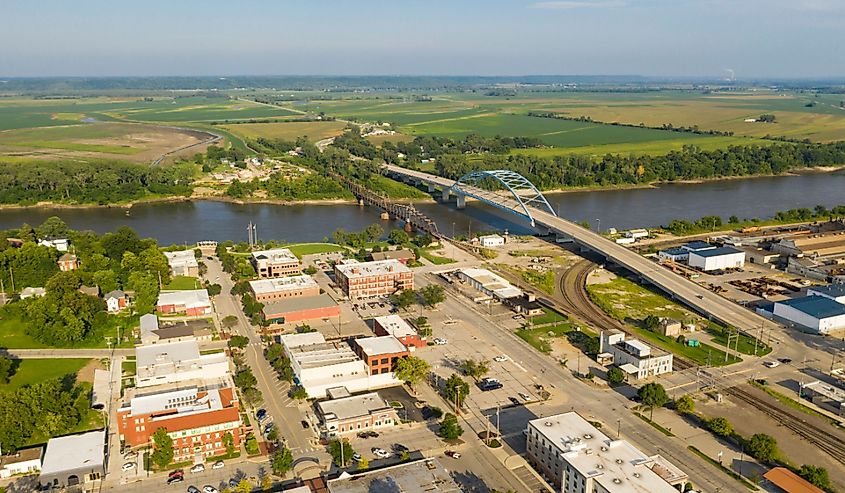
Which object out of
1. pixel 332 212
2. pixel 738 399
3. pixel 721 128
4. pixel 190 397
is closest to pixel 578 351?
pixel 738 399

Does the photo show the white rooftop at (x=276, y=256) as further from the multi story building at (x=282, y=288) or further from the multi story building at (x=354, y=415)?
the multi story building at (x=354, y=415)

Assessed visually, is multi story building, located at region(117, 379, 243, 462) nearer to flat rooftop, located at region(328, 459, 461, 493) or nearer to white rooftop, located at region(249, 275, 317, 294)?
flat rooftop, located at region(328, 459, 461, 493)

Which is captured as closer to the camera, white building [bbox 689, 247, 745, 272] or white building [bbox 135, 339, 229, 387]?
white building [bbox 135, 339, 229, 387]

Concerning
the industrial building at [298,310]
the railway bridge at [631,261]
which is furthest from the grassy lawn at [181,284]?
the railway bridge at [631,261]

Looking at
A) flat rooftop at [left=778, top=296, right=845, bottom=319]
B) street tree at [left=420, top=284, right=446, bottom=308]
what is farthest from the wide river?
flat rooftop at [left=778, top=296, right=845, bottom=319]

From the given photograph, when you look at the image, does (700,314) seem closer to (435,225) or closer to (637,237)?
(637,237)
